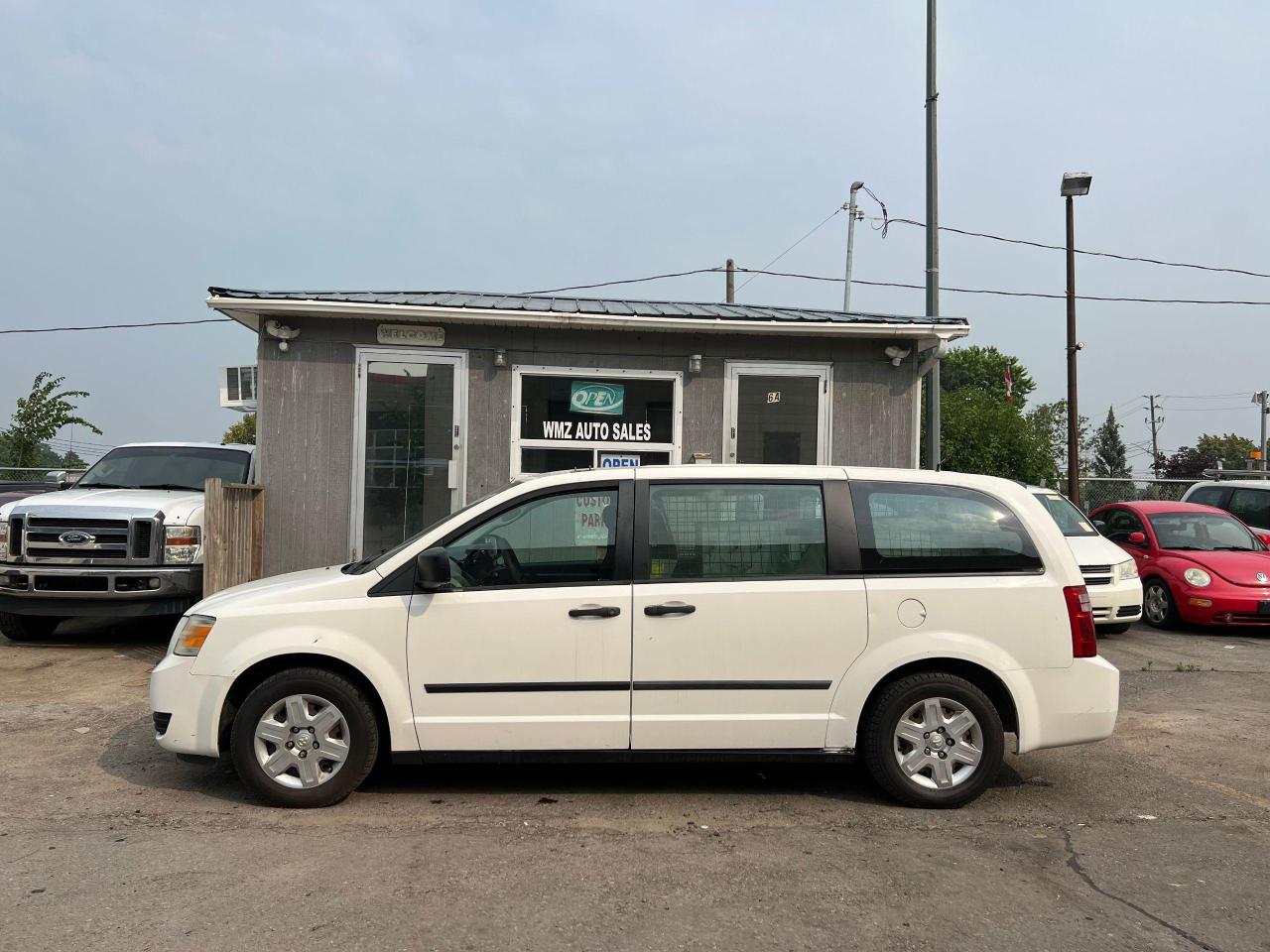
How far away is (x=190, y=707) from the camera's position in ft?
15.8

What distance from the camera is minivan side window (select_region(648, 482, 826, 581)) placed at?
4934mm

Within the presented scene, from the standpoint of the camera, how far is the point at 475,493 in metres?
9.41

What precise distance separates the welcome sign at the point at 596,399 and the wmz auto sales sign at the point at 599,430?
12cm

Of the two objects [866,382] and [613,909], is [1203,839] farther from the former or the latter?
[866,382]

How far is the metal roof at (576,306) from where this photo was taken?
9086 mm

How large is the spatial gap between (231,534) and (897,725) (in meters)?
6.16

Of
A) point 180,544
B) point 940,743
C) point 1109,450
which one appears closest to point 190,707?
point 940,743

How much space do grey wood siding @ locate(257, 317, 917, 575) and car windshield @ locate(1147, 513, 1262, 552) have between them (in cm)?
439

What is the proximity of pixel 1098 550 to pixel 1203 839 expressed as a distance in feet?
21.6

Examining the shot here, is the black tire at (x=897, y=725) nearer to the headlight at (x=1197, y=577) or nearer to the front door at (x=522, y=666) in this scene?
the front door at (x=522, y=666)

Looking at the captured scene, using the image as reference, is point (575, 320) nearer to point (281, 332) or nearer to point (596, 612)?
point (281, 332)

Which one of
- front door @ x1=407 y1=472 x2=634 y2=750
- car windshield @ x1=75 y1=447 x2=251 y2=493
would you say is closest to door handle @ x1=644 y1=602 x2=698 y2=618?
front door @ x1=407 y1=472 x2=634 y2=750

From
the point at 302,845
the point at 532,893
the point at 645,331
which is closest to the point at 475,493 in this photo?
the point at 645,331

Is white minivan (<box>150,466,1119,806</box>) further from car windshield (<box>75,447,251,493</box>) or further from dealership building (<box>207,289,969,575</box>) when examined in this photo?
car windshield (<box>75,447,251,493</box>)
